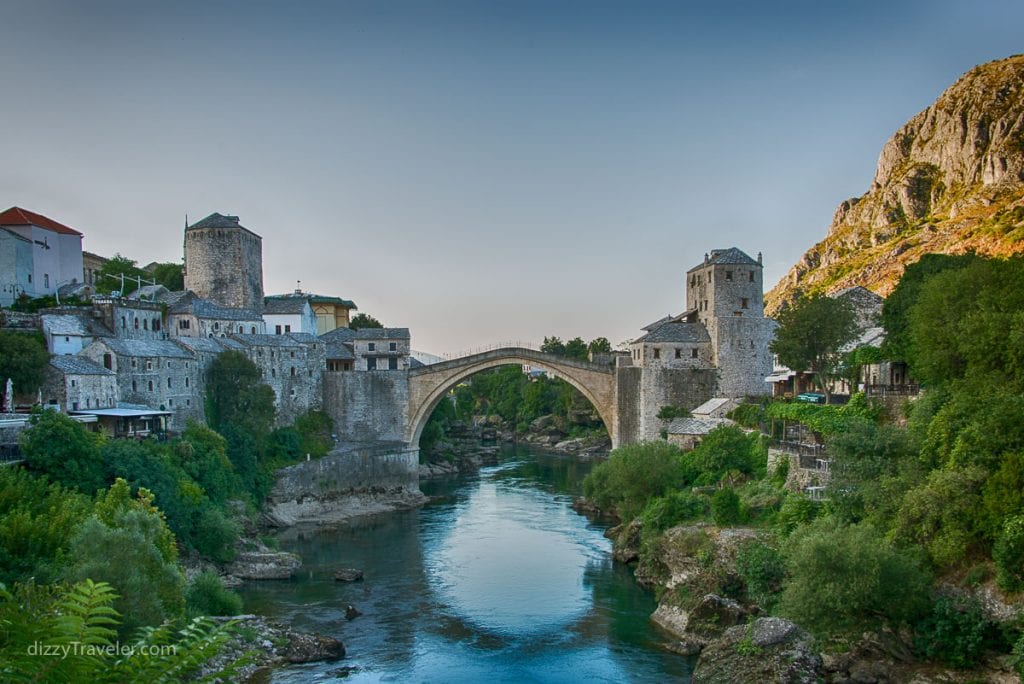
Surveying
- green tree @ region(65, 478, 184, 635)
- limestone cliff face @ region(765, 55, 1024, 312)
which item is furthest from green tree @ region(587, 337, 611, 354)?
green tree @ region(65, 478, 184, 635)

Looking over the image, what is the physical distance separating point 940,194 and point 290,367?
81.5 m

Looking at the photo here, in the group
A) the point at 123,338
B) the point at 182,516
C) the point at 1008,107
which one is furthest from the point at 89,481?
the point at 1008,107

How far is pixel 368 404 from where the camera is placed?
44.1 metres

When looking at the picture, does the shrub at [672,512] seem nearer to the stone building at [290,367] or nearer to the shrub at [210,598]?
the shrub at [210,598]

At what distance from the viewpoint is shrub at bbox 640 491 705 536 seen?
27016mm

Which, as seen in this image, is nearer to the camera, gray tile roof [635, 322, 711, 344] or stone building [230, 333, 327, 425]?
gray tile roof [635, 322, 711, 344]

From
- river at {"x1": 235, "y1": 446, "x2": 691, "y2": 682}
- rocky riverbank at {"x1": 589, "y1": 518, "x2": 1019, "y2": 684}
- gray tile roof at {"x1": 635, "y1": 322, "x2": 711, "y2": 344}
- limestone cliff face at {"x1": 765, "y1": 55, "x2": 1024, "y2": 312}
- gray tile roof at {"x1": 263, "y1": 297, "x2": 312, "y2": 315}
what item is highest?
limestone cliff face at {"x1": 765, "y1": 55, "x2": 1024, "y2": 312}

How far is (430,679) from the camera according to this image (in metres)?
18.5

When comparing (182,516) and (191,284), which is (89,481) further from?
(191,284)

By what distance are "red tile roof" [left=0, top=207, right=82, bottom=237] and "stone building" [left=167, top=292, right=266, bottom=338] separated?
23.5ft

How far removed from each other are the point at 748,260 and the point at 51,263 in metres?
35.5

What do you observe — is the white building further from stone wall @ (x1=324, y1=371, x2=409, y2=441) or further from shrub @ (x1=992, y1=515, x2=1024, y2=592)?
shrub @ (x1=992, y1=515, x2=1024, y2=592)

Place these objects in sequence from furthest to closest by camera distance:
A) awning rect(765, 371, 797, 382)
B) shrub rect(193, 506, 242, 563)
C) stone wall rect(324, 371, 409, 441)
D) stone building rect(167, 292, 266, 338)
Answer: stone wall rect(324, 371, 409, 441), stone building rect(167, 292, 266, 338), awning rect(765, 371, 797, 382), shrub rect(193, 506, 242, 563)

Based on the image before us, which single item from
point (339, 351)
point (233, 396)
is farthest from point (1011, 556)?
point (339, 351)
